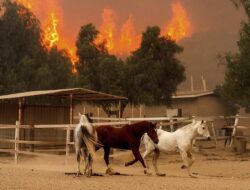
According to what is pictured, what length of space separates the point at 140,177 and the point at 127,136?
5.32 ft

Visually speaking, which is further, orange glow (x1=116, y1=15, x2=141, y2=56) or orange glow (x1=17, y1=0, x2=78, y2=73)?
orange glow (x1=116, y1=15, x2=141, y2=56)

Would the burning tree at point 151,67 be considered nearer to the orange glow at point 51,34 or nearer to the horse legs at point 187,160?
the orange glow at point 51,34

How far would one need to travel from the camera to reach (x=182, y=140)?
1507 cm

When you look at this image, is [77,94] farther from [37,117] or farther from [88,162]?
[88,162]

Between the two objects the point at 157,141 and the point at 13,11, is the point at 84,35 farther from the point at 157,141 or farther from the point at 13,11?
the point at 157,141

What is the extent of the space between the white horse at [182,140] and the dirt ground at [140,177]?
665 mm

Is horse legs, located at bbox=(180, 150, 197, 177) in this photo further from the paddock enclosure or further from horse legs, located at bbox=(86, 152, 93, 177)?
horse legs, located at bbox=(86, 152, 93, 177)

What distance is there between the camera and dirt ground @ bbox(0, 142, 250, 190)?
39.1 ft

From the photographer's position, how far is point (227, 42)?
4921 inches

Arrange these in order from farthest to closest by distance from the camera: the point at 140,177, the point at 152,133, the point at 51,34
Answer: the point at 51,34 → the point at 152,133 → the point at 140,177

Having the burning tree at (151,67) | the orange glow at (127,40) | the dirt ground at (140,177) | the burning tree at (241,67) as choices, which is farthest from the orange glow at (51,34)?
the dirt ground at (140,177)

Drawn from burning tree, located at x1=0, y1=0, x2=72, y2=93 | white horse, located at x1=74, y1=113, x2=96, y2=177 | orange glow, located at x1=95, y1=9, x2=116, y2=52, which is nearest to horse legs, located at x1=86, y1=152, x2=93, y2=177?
white horse, located at x1=74, y1=113, x2=96, y2=177

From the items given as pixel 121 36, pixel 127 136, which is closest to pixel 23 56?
pixel 121 36

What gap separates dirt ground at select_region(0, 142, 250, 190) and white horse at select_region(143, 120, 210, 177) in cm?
66
